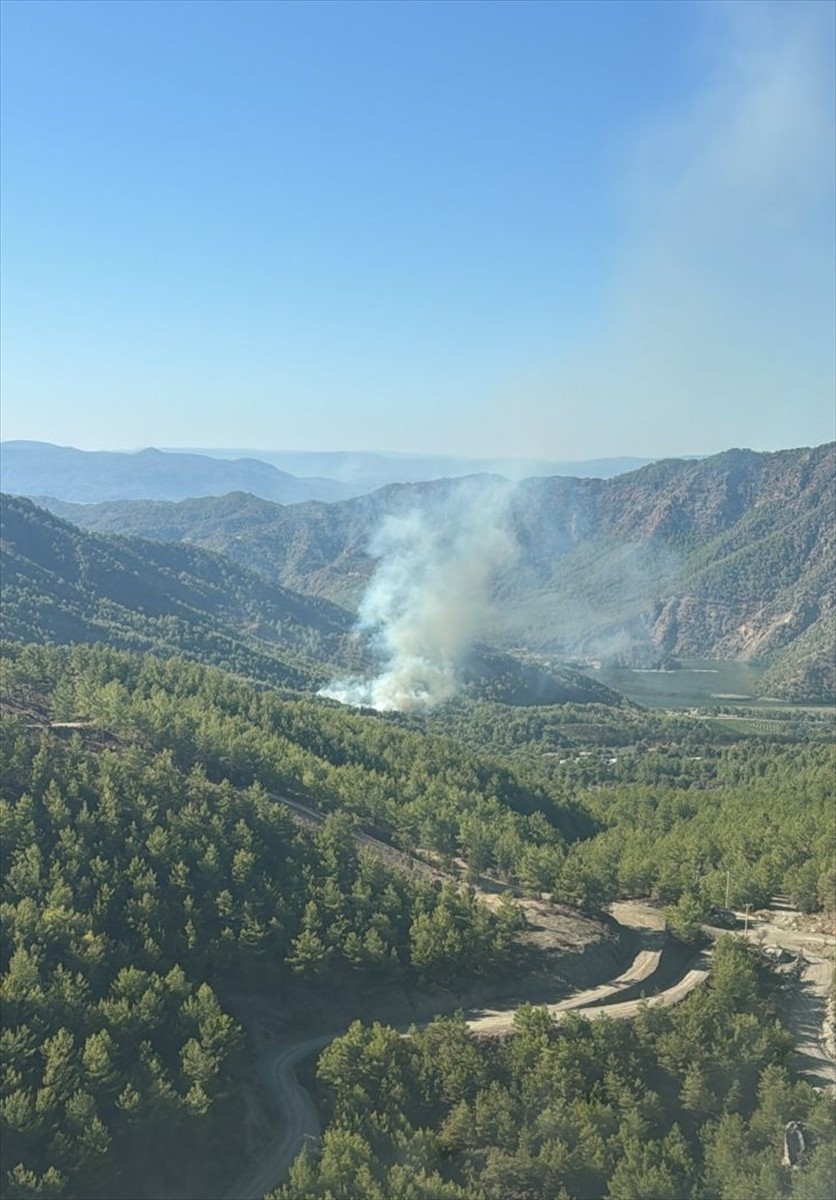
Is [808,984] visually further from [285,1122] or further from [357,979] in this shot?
[285,1122]

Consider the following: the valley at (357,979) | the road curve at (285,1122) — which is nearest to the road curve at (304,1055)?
the road curve at (285,1122)

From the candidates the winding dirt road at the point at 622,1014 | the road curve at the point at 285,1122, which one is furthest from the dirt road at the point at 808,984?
the road curve at the point at 285,1122

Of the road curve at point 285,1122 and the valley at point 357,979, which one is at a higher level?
the valley at point 357,979

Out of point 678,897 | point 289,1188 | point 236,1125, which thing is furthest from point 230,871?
point 678,897

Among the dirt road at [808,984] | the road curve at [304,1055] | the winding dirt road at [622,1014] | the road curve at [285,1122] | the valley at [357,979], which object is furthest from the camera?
the dirt road at [808,984]

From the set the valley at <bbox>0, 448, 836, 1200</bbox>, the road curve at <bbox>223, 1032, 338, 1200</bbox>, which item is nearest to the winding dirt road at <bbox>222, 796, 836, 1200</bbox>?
the road curve at <bbox>223, 1032, 338, 1200</bbox>

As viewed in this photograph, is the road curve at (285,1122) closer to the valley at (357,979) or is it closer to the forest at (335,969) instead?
the valley at (357,979)

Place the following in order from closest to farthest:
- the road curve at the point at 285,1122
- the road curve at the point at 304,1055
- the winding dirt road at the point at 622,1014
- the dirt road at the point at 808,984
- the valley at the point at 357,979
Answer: the valley at the point at 357,979, the road curve at the point at 285,1122, the road curve at the point at 304,1055, the winding dirt road at the point at 622,1014, the dirt road at the point at 808,984

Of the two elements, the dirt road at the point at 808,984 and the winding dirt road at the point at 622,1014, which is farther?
the dirt road at the point at 808,984
